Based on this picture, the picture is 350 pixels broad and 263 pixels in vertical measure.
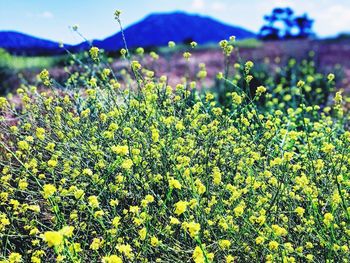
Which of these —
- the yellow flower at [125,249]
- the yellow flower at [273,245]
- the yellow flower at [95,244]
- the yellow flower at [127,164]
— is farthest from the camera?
the yellow flower at [127,164]

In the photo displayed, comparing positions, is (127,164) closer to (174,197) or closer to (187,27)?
(174,197)

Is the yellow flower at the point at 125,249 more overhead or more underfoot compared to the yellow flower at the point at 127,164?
more underfoot

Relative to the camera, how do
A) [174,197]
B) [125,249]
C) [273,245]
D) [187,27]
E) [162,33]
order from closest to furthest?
[125,249], [273,245], [174,197], [162,33], [187,27]

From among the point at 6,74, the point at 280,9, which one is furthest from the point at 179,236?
the point at 280,9

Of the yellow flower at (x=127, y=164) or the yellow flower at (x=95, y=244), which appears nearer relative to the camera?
the yellow flower at (x=95, y=244)

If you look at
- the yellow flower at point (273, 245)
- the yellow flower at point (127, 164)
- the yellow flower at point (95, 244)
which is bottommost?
Result: the yellow flower at point (95, 244)

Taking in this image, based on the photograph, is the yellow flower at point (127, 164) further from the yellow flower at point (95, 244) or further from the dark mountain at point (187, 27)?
the dark mountain at point (187, 27)

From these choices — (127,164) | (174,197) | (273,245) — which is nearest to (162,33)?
(174,197)

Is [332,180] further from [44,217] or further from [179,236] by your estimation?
[44,217]

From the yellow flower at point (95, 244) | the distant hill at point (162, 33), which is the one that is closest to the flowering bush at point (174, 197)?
the yellow flower at point (95, 244)

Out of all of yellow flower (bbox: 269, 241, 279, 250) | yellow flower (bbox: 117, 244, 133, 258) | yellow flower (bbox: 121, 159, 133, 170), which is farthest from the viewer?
yellow flower (bbox: 121, 159, 133, 170)

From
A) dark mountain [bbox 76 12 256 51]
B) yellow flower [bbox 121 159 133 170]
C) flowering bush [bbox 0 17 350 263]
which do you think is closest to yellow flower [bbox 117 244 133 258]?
flowering bush [bbox 0 17 350 263]

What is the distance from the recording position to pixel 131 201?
3.60 meters

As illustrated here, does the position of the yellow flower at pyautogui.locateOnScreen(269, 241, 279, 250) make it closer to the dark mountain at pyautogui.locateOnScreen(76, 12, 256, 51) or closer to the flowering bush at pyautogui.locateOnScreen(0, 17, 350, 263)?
the flowering bush at pyautogui.locateOnScreen(0, 17, 350, 263)
